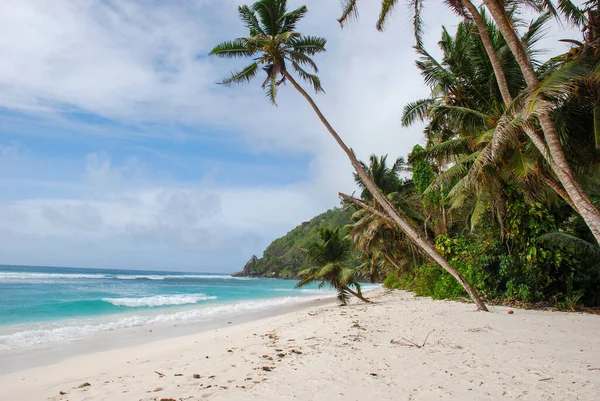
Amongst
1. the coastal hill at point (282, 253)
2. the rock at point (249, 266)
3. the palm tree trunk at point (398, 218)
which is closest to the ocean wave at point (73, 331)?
the palm tree trunk at point (398, 218)

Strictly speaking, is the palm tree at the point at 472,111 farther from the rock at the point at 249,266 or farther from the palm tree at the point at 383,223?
the rock at the point at 249,266

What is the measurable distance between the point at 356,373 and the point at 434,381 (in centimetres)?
92

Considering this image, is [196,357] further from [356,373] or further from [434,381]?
[434,381]

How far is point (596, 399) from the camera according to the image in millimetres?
3381

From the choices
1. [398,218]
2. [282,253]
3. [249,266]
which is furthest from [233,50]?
[249,266]

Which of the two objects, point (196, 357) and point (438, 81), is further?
point (438, 81)

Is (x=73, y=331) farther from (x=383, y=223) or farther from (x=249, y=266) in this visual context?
(x=249, y=266)

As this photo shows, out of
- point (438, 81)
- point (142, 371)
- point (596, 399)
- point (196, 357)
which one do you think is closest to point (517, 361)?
point (596, 399)

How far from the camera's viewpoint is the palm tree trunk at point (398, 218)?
30.8 ft

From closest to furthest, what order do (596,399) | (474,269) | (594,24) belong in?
1. (596,399)
2. (594,24)
3. (474,269)

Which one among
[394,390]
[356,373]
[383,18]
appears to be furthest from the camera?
[383,18]

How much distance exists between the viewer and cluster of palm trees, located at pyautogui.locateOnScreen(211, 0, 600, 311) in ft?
19.7

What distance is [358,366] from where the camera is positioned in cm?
473

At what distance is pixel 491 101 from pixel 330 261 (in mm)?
7499
